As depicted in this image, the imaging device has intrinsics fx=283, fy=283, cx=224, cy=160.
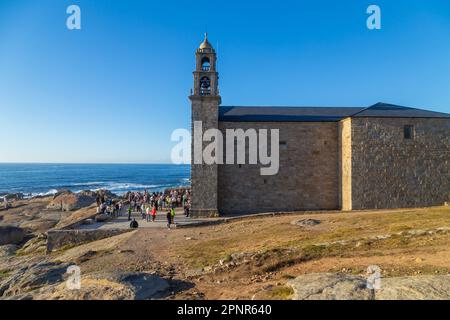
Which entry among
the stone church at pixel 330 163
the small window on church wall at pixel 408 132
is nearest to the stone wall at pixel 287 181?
the stone church at pixel 330 163

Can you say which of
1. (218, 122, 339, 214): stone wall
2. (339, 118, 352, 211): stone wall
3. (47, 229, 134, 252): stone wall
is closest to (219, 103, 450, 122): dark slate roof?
(218, 122, 339, 214): stone wall

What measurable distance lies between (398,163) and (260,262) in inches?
613

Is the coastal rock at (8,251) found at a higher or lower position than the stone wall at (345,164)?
lower

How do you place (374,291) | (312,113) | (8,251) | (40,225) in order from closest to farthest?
(374,291) → (8,251) → (312,113) → (40,225)

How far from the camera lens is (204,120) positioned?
68.4ft

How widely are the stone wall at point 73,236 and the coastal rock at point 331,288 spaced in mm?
13283

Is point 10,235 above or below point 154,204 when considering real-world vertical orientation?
below

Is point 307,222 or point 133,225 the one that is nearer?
point 307,222

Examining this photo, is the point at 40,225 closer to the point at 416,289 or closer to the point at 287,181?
the point at 287,181

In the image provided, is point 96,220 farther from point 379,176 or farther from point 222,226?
point 379,176

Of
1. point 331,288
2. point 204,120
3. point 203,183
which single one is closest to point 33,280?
point 331,288

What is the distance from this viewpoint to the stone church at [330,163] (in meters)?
20.0

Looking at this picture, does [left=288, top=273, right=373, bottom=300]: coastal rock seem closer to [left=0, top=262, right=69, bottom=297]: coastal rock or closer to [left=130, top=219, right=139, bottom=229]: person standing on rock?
[left=0, top=262, right=69, bottom=297]: coastal rock

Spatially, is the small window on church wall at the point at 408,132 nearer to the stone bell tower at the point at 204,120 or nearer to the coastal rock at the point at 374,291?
the stone bell tower at the point at 204,120
